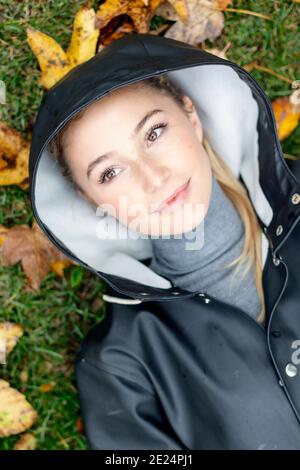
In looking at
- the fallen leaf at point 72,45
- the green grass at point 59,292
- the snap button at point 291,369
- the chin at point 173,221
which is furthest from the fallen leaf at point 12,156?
the snap button at point 291,369

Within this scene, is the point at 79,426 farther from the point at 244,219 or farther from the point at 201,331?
the point at 244,219

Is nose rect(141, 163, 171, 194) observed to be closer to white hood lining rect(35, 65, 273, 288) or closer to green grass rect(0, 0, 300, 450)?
white hood lining rect(35, 65, 273, 288)

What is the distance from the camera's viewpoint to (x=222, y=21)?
231 centimetres

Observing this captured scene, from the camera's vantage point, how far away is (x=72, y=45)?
7.04ft

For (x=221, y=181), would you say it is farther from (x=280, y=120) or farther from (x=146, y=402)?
(x=146, y=402)

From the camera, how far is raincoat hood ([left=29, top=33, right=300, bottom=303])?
166cm

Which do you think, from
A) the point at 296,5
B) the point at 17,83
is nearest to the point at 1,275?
the point at 17,83

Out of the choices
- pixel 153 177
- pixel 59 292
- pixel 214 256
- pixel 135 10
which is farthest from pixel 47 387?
pixel 135 10

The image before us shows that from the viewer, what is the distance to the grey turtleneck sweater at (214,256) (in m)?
1.99

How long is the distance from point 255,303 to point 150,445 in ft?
1.91

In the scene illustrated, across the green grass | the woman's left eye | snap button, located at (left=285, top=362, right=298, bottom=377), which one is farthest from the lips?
the green grass

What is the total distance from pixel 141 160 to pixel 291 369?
80 centimetres
